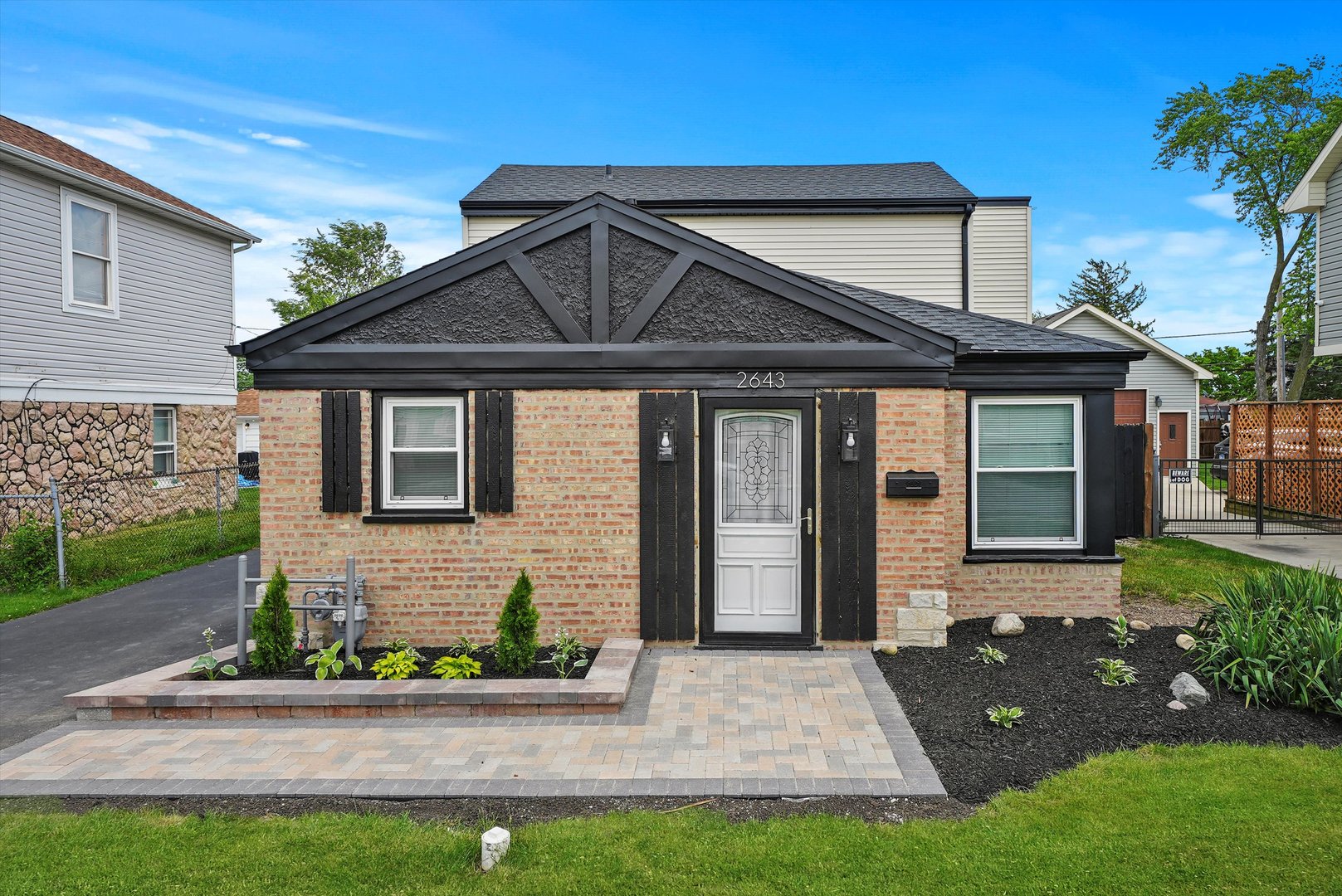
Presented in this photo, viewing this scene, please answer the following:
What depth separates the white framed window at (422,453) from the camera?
23.7ft

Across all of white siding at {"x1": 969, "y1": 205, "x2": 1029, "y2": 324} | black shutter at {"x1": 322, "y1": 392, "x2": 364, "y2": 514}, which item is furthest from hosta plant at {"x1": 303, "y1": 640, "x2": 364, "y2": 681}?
white siding at {"x1": 969, "y1": 205, "x2": 1029, "y2": 324}

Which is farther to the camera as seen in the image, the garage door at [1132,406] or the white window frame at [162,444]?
the garage door at [1132,406]

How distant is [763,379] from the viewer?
7.12 m

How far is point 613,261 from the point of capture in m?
7.19

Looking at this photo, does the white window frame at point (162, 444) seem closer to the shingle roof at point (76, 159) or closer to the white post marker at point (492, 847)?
the shingle roof at point (76, 159)

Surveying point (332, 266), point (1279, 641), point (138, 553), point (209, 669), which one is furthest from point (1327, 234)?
point (332, 266)

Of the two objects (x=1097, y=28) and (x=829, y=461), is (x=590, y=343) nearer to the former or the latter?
(x=829, y=461)

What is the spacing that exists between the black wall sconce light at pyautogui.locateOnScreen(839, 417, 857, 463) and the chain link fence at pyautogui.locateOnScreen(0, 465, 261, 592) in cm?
984

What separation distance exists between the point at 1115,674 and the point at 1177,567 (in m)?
6.20

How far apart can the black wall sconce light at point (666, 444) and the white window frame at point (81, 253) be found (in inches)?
495

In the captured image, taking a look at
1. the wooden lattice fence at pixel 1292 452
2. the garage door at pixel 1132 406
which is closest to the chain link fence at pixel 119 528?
the wooden lattice fence at pixel 1292 452

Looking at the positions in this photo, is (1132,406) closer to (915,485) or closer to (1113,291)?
(915,485)

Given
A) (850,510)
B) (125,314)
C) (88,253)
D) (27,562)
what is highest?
(88,253)

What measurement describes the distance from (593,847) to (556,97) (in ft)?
66.1
